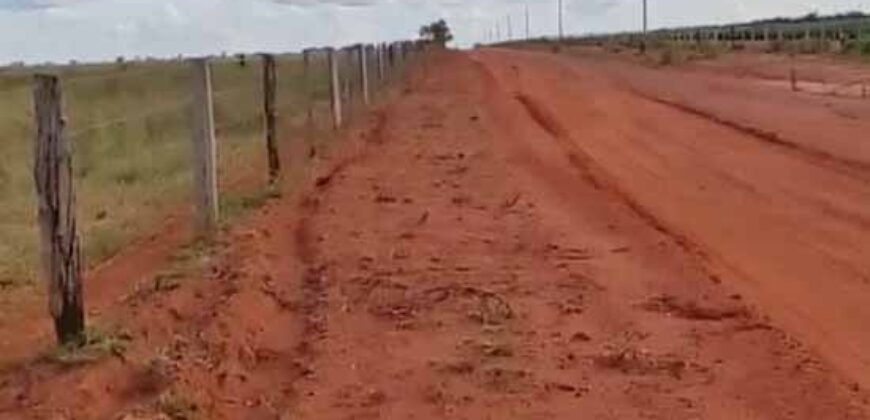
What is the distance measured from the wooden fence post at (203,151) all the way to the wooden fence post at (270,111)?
3.53 m

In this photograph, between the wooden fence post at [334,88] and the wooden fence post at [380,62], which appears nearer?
the wooden fence post at [334,88]

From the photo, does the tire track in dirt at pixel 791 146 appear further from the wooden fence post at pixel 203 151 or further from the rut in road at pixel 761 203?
the wooden fence post at pixel 203 151

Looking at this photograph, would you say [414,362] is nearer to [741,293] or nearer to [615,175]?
[741,293]

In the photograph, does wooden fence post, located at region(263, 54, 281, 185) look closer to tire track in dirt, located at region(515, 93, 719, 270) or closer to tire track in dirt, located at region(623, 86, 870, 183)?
tire track in dirt, located at region(515, 93, 719, 270)

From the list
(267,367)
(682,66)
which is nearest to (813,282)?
(267,367)

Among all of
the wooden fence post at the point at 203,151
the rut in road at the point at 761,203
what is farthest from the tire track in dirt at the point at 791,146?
the wooden fence post at the point at 203,151

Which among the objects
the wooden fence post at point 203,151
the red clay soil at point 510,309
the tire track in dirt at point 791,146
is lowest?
the tire track in dirt at point 791,146

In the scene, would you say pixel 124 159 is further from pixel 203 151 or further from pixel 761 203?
pixel 761 203

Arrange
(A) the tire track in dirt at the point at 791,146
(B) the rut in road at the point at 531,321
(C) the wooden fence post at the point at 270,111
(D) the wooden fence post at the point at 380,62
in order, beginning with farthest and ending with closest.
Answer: (D) the wooden fence post at the point at 380,62, (A) the tire track in dirt at the point at 791,146, (C) the wooden fence post at the point at 270,111, (B) the rut in road at the point at 531,321

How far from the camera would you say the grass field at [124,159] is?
1416 centimetres

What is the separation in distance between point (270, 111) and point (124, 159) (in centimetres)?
708

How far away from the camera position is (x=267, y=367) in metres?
8.38

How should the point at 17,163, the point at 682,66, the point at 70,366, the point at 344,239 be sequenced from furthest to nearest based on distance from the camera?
the point at 682,66 < the point at 17,163 < the point at 344,239 < the point at 70,366

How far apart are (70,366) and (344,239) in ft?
16.7
